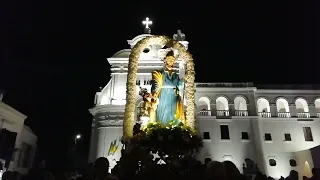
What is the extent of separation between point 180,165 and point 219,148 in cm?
2153

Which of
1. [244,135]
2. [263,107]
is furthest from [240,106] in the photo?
[244,135]

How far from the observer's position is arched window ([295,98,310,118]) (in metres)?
30.9

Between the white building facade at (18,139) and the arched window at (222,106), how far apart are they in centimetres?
2082

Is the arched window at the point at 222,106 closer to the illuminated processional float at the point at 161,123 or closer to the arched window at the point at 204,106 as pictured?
the arched window at the point at 204,106

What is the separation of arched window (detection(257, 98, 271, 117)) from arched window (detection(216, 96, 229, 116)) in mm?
3715

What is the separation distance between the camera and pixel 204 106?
3475cm

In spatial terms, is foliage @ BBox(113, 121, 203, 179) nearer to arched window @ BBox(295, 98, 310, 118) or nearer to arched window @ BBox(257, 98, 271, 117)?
arched window @ BBox(257, 98, 271, 117)

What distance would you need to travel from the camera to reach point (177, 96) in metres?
16.3

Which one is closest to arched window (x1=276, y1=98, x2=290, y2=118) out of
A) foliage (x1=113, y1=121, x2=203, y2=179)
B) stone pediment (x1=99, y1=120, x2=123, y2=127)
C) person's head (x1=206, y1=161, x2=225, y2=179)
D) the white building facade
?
stone pediment (x1=99, y1=120, x2=123, y2=127)

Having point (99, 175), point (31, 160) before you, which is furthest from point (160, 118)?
point (31, 160)

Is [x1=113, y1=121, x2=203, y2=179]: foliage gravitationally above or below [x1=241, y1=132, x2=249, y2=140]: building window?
below

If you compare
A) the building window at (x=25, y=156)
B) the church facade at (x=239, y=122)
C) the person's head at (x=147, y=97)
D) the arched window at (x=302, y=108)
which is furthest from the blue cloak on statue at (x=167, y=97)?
the building window at (x=25, y=156)

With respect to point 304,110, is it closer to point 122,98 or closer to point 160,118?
point 122,98

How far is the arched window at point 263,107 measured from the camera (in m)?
31.6
